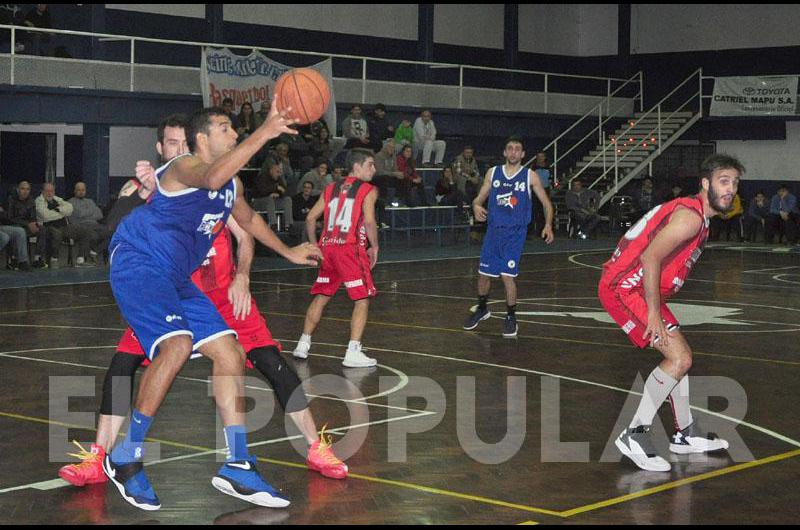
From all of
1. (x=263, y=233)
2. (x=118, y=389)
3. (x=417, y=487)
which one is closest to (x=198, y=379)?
(x=118, y=389)

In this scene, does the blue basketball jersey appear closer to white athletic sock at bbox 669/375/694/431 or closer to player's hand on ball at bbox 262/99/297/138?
white athletic sock at bbox 669/375/694/431

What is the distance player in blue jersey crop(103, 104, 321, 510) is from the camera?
6.44 meters

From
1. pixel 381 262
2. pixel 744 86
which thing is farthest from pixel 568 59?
pixel 381 262

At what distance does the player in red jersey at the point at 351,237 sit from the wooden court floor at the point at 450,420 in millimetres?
564

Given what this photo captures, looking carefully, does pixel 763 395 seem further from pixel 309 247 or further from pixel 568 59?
pixel 568 59

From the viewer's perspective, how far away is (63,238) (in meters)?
20.9

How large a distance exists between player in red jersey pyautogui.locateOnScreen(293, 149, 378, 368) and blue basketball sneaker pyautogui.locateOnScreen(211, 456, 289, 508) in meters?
4.82

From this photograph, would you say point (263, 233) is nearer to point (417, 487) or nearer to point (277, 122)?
point (277, 122)

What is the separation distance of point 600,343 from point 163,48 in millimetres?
21452

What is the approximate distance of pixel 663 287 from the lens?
7844 mm

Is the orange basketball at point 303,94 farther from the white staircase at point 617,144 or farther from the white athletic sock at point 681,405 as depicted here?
the white staircase at point 617,144

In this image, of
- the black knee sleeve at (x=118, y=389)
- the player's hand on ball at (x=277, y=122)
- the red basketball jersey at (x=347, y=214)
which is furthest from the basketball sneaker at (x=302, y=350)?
the player's hand on ball at (x=277, y=122)

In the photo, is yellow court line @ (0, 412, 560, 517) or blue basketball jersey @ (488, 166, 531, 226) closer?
yellow court line @ (0, 412, 560, 517)

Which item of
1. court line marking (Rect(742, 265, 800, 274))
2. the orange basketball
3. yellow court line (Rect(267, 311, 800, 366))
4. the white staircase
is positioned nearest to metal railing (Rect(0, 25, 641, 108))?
the white staircase
